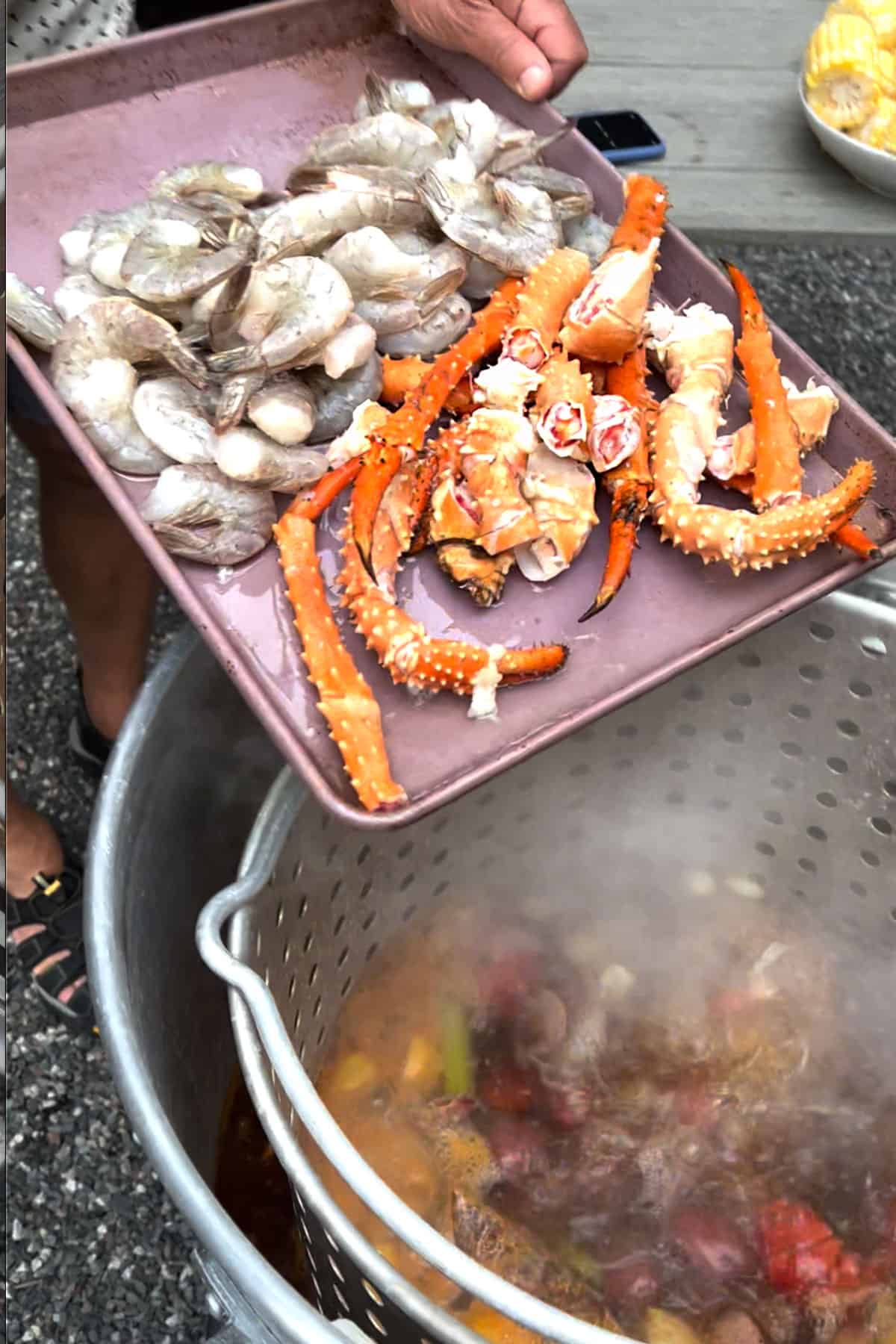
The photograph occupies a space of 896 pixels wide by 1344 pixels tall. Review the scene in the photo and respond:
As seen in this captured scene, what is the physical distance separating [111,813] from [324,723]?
0.17 metres

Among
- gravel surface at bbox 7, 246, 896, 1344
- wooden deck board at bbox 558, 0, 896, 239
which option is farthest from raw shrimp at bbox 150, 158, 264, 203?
gravel surface at bbox 7, 246, 896, 1344

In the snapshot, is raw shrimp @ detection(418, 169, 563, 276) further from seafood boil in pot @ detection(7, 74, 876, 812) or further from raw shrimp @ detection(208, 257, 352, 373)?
raw shrimp @ detection(208, 257, 352, 373)

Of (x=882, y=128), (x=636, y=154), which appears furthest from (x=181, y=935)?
(x=882, y=128)

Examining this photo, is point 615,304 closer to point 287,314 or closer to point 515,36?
point 287,314

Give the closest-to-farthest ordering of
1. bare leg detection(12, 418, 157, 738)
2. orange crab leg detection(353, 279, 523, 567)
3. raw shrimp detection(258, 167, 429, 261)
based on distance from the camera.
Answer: orange crab leg detection(353, 279, 523, 567)
raw shrimp detection(258, 167, 429, 261)
bare leg detection(12, 418, 157, 738)

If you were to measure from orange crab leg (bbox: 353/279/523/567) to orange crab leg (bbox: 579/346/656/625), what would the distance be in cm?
11

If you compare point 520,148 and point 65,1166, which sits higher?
point 520,148

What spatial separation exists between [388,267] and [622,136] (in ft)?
2.52

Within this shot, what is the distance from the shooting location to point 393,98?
1138mm

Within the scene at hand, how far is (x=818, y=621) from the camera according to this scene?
1018mm

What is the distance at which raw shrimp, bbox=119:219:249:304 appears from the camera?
0.93 metres

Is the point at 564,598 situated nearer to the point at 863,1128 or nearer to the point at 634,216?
the point at 634,216

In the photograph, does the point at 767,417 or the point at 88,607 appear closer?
the point at 767,417

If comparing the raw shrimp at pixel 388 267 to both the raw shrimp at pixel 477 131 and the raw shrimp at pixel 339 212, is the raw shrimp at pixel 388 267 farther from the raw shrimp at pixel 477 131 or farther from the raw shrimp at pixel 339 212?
the raw shrimp at pixel 477 131
